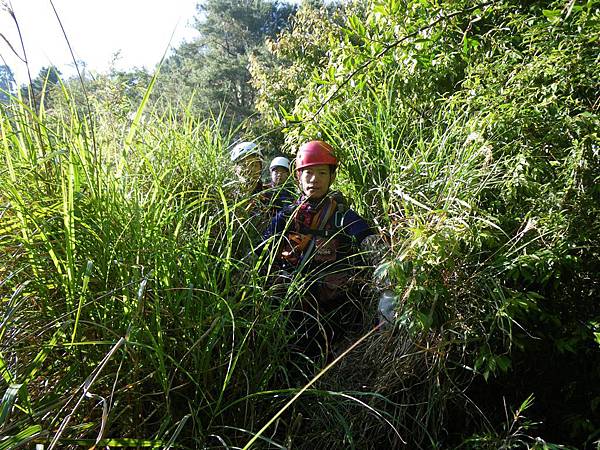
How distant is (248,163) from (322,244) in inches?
38.3

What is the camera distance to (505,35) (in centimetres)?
220

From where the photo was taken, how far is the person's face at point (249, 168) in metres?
2.55

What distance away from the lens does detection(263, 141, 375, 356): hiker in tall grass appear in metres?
1.87

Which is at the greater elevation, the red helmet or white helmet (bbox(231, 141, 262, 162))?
white helmet (bbox(231, 141, 262, 162))

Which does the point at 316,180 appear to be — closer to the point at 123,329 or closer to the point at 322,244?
the point at 322,244

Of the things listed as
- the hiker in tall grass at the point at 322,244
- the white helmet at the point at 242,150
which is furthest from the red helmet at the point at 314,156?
the white helmet at the point at 242,150

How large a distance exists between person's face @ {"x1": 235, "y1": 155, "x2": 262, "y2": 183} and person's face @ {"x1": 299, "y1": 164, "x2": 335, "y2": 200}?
1.56 feet

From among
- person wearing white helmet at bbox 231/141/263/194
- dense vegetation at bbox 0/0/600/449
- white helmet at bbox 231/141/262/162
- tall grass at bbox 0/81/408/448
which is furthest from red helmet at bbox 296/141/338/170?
tall grass at bbox 0/81/408/448

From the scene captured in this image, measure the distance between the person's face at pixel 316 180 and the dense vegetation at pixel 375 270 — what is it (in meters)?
0.19

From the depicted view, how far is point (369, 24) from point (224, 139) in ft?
3.68

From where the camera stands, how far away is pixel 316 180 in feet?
7.03

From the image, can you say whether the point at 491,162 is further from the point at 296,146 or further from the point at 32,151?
the point at 32,151

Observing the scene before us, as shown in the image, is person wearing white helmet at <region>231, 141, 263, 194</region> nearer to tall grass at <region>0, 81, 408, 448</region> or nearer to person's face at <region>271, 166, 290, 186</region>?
person's face at <region>271, 166, 290, 186</region>

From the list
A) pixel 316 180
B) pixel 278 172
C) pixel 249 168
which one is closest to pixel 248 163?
pixel 249 168
